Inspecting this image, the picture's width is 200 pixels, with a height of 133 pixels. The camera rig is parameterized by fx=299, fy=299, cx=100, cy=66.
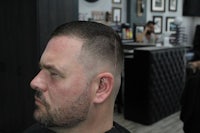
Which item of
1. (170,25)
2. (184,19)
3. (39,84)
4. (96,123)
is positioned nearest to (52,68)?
(39,84)

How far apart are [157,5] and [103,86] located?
21.6 ft

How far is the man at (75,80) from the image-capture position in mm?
742

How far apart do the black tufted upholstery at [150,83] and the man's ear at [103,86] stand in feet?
9.81

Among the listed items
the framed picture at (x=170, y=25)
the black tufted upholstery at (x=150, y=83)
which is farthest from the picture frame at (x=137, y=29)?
the black tufted upholstery at (x=150, y=83)

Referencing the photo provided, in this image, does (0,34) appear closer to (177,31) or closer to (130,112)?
(130,112)

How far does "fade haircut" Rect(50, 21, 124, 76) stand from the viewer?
2.54 ft

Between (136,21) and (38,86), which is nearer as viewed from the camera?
(38,86)

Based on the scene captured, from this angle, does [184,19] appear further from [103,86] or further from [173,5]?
[103,86]

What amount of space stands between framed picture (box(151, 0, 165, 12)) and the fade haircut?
6290 mm

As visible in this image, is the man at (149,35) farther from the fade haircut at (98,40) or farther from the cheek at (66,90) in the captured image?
the cheek at (66,90)

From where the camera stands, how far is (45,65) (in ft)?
2.49

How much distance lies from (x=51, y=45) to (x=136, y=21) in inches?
226

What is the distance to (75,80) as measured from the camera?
74cm

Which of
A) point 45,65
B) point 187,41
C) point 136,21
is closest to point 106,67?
point 45,65
